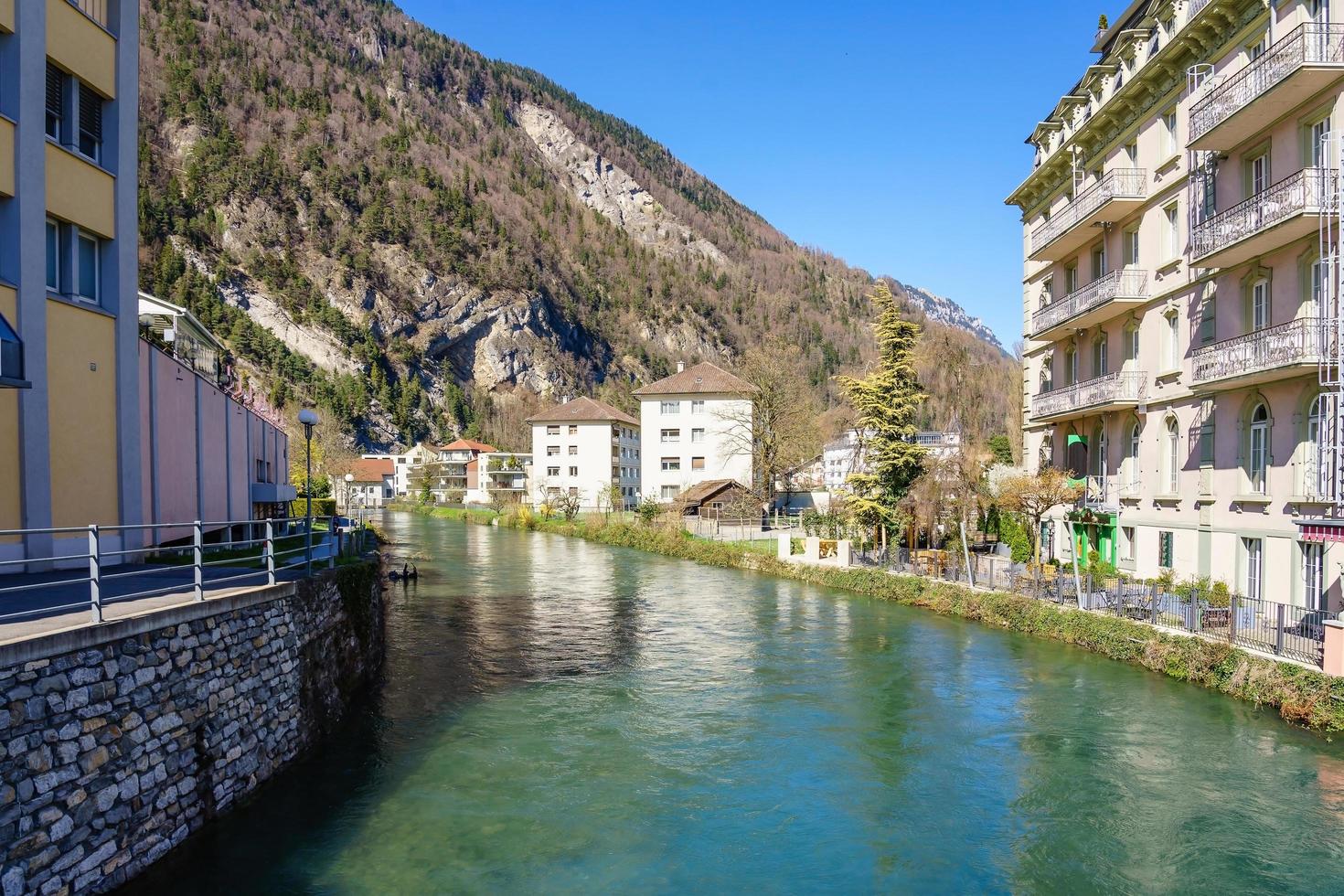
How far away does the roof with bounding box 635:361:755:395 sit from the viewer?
68.8m

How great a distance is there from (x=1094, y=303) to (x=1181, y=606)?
10669mm

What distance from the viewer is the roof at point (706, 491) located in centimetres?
5850

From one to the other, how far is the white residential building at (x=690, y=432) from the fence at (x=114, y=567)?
165 feet

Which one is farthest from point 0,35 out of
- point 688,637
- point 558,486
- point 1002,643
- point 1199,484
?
point 558,486

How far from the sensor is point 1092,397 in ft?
87.6

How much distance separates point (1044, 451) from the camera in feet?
107

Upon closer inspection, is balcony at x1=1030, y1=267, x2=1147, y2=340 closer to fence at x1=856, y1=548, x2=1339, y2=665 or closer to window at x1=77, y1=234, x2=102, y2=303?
fence at x1=856, y1=548, x2=1339, y2=665

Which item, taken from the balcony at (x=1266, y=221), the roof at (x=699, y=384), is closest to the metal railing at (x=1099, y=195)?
the balcony at (x=1266, y=221)

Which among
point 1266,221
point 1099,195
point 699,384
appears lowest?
point 1266,221

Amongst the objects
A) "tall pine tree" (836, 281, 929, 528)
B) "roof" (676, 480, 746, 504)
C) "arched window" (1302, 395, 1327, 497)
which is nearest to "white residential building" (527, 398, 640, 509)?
"roof" (676, 480, 746, 504)

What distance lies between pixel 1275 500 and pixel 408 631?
21526mm

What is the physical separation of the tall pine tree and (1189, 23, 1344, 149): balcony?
16.9 m

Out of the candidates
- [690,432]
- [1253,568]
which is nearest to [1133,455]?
[1253,568]

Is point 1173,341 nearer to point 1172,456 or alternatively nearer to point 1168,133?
point 1172,456
